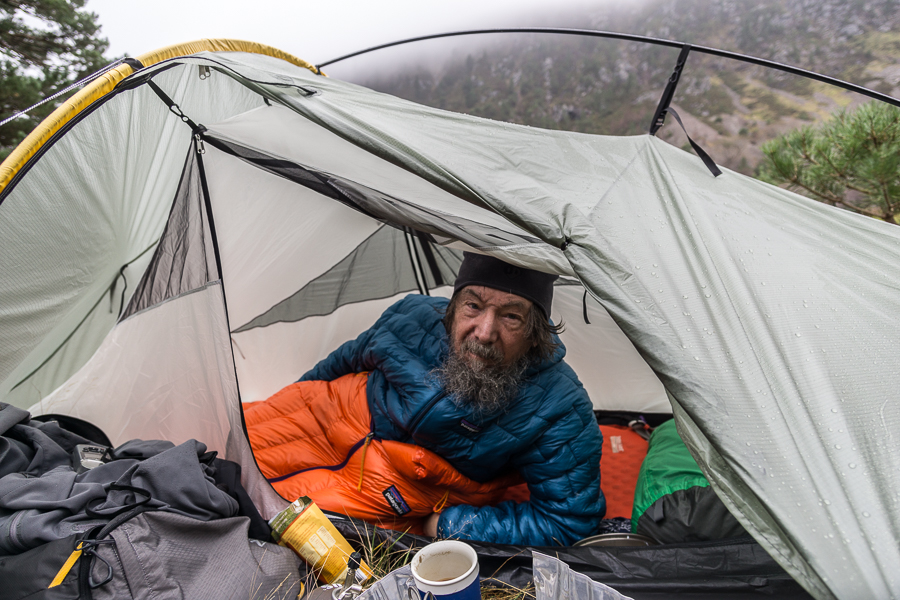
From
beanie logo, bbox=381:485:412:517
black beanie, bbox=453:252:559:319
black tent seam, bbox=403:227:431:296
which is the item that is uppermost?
black beanie, bbox=453:252:559:319

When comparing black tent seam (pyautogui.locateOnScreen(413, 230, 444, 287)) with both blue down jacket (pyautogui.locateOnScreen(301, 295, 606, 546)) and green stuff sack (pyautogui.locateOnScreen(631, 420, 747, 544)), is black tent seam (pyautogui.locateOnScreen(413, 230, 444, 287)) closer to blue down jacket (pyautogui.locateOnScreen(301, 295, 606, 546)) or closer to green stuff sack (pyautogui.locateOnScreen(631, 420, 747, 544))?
blue down jacket (pyautogui.locateOnScreen(301, 295, 606, 546))

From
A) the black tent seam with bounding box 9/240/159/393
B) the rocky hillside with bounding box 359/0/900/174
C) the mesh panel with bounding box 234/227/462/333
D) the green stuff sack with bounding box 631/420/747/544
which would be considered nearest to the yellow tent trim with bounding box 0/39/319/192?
the black tent seam with bounding box 9/240/159/393

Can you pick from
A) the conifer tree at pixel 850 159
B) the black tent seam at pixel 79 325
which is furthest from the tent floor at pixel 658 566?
the conifer tree at pixel 850 159

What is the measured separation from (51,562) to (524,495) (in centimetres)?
144

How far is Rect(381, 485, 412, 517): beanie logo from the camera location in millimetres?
1660

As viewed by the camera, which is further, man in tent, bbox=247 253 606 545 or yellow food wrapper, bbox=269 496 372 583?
man in tent, bbox=247 253 606 545

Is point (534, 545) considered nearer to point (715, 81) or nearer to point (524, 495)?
point (524, 495)

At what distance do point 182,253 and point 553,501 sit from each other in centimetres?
147

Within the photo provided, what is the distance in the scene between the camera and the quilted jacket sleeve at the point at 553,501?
156 cm

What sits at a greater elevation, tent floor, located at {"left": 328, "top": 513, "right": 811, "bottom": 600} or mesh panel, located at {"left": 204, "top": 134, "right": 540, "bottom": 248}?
mesh panel, located at {"left": 204, "top": 134, "right": 540, "bottom": 248}

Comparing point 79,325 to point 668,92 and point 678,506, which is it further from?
point 668,92

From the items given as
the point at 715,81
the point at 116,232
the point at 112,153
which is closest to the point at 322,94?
the point at 112,153

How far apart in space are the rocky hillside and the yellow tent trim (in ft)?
70.3

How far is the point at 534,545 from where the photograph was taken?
1.50 metres
